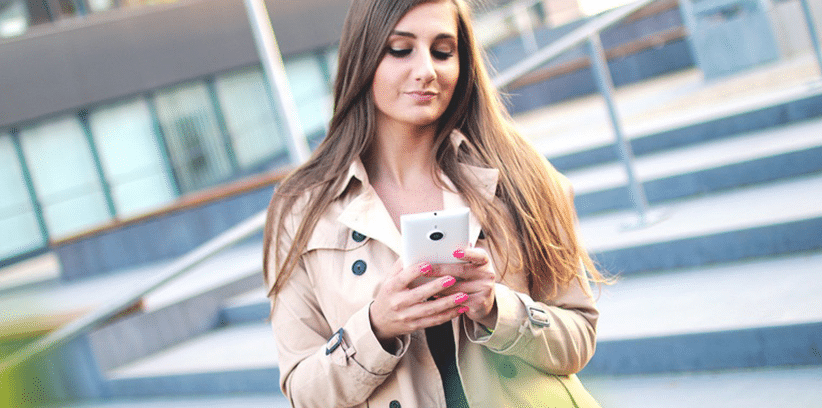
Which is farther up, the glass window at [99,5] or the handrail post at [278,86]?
the glass window at [99,5]

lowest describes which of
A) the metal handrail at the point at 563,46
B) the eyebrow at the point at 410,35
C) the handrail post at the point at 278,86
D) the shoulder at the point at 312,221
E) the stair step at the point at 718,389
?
the stair step at the point at 718,389

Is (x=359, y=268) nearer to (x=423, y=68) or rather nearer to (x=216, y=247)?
(x=423, y=68)

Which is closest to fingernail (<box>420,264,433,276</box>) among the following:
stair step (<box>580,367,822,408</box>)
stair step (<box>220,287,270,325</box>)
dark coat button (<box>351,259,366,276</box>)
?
dark coat button (<box>351,259,366,276</box>)

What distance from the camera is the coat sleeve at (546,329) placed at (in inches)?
64.8

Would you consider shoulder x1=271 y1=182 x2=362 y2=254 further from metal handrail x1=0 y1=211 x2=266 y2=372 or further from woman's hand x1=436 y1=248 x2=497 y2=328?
metal handrail x1=0 y1=211 x2=266 y2=372

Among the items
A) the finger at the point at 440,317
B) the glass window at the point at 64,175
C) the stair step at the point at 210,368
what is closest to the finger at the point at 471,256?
the finger at the point at 440,317

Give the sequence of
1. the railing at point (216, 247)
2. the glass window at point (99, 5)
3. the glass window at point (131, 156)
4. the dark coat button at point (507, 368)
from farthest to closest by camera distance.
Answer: the glass window at point (131, 156), the glass window at point (99, 5), the railing at point (216, 247), the dark coat button at point (507, 368)

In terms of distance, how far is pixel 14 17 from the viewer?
1537 cm

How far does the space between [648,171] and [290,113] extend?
3241 millimetres

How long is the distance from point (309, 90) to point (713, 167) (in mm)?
14554

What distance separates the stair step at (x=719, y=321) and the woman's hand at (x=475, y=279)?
5.61 ft

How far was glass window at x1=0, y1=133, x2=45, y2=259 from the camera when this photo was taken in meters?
15.2

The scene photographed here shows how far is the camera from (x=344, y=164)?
6.27 feet

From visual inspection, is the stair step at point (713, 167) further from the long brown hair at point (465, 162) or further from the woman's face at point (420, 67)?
the woman's face at point (420, 67)
